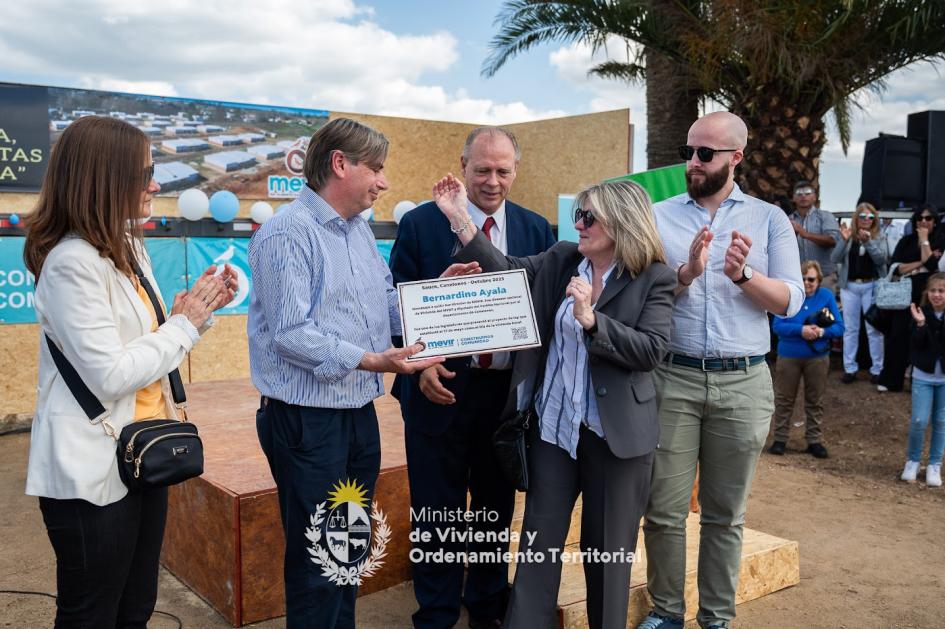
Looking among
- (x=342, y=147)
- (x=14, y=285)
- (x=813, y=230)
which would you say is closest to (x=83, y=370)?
(x=342, y=147)

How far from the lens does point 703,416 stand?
125 inches

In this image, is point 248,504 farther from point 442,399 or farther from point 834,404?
point 834,404

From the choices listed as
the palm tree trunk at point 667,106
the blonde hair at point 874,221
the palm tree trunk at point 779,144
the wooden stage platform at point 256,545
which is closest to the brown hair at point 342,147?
the wooden stage platform at point 256,545

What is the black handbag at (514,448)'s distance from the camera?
111 inches

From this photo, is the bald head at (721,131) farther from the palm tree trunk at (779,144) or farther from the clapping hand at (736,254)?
the palm tree trunk at (779,144)

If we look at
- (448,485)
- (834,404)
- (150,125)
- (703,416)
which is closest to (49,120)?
(150,125)

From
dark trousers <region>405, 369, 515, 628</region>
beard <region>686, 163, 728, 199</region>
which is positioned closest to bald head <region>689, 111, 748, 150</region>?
beard <region>686, 163, 728, 199</region>

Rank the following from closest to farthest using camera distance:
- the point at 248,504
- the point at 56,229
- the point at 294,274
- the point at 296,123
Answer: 1. the point at 56,229
2. the point at 294,274
3. the point at 248,504
4. the point at 296,123

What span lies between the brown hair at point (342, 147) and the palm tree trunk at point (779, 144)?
8166mm

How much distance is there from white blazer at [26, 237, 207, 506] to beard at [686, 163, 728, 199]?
6.99 feet

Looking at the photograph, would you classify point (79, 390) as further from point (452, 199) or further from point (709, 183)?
point (709, 183)

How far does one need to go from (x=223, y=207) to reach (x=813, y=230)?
636 cm

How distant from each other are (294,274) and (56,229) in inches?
25.4

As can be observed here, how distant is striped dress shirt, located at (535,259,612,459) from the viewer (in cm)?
275
